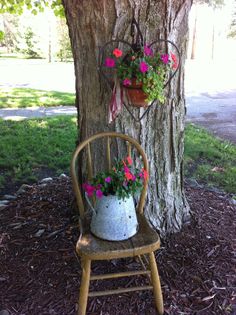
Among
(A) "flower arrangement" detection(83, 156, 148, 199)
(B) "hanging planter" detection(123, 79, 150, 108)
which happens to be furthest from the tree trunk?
(A) "flower arrangement" detection(83, 156, 148, 199)

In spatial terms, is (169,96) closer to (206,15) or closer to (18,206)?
(18,206)

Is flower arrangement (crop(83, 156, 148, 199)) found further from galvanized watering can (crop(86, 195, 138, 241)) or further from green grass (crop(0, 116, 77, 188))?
green grass (crop(0, 116, 77, 188))

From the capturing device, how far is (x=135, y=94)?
198 cm

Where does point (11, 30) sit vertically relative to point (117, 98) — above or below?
above

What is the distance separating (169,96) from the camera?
7.70 feet

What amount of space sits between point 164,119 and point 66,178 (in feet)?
5.32

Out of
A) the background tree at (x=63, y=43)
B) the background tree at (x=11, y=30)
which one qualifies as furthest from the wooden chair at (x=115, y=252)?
the background tree at (x=11, y=30)

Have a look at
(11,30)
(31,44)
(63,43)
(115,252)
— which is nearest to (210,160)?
(115,252)

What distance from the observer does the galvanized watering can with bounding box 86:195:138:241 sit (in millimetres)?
1924

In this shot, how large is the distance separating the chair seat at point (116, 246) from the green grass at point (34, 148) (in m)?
2.05

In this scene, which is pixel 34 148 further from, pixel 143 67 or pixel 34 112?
pixel 143 67

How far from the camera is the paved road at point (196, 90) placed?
668 centimetres

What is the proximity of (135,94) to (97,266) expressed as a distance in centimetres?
111

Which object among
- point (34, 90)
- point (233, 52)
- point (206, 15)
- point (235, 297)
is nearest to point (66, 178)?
point (235, 297)
